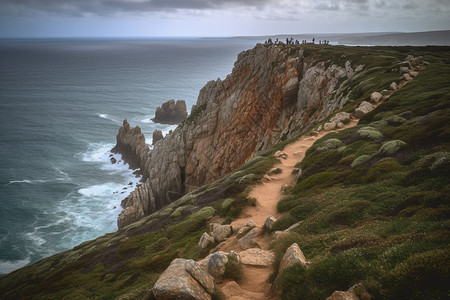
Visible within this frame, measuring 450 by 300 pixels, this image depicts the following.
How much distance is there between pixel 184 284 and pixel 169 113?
11714cm

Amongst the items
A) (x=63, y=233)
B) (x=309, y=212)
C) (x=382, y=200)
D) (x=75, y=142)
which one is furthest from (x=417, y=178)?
(x=75, y=142)

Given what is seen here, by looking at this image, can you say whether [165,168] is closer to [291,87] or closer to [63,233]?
[63,233]

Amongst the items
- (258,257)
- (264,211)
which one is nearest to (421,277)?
(258,257)

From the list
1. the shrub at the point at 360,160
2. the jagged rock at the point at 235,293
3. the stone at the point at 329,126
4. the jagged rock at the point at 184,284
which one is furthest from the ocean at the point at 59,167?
the shrub at the point at 360,160

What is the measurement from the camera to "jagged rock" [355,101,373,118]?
31.7 metres

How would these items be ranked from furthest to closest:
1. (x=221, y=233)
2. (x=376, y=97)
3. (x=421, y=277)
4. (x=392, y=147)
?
(x=376, y=97), (x=392, y=147), (x=221, y=233), (x=421, y=277)

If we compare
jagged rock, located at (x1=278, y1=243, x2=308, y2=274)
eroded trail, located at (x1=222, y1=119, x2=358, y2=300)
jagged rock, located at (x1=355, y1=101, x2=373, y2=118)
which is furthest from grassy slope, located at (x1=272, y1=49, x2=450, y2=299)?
jagged rock, located at (x1=355, y1=101, x2=373, y2=118)

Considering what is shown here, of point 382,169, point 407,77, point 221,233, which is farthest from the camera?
point 407,77

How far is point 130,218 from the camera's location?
1944 inches

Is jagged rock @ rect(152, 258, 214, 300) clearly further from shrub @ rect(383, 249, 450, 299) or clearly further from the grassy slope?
shrub @ rect(383, 249, 450, 299)

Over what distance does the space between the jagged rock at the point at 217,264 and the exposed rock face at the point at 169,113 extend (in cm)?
11216

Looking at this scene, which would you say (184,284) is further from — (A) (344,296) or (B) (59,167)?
(B) (59,167)

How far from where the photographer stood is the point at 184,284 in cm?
832

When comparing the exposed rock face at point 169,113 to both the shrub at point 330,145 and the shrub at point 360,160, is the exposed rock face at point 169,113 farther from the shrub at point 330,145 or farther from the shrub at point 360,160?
the shrub at point 360,160
